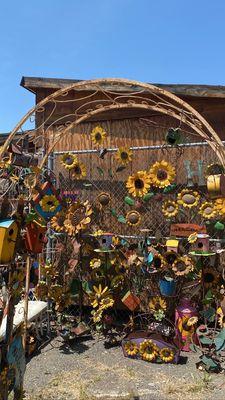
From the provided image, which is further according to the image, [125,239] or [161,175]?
[125,239]

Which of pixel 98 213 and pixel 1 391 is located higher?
pixel 98 213

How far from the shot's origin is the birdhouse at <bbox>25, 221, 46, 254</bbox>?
281cm

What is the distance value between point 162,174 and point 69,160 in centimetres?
126

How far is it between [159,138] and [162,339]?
8.45 ft

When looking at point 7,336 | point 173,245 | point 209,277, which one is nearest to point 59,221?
point 173,245

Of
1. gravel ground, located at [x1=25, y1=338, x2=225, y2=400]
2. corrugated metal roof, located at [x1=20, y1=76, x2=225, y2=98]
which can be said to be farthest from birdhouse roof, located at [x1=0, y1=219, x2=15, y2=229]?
corrugated metal roof, located at [x1=20, y1=76, x2=225, y2=98]

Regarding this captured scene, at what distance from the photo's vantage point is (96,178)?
5738 mm

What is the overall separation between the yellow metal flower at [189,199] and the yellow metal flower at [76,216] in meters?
1.13

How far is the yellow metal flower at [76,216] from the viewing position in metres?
5.07

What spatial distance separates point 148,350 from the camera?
4371 mm

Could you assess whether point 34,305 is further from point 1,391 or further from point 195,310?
point 1,391

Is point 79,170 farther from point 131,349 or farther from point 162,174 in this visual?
point 131,349

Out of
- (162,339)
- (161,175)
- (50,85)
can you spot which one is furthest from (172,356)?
(50,85)

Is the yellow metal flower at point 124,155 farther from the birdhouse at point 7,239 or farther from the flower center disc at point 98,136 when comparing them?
the birdhouse at point 7,239
